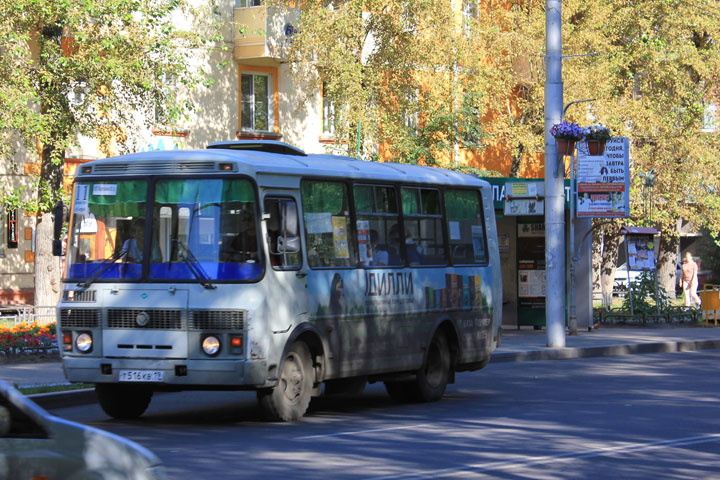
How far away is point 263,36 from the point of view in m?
37.4

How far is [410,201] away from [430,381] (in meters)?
2.21

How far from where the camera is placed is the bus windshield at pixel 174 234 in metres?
12.4

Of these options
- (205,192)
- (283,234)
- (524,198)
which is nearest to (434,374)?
(283,234)

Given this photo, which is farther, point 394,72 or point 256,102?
point 256,102

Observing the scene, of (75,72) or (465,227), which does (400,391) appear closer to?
(465,227)

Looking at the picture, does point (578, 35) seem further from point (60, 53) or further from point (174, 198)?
point (174, 198)

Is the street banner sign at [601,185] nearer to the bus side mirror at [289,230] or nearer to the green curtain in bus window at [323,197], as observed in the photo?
the green curtain in bus window at [323,197]

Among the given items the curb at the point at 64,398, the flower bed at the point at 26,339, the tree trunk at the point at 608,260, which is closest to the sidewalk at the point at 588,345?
the flower bed at the point at 26,339

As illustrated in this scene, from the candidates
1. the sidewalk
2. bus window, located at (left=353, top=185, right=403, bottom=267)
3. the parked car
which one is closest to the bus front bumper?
bus window, located at (left=353, top=185, right=403, bottom=267)

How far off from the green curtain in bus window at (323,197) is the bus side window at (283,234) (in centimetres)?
34

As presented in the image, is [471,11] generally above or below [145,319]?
above

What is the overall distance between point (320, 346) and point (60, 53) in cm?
1360

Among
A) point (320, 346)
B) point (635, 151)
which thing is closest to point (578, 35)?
point (635, 151)

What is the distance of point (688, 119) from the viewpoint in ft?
128
